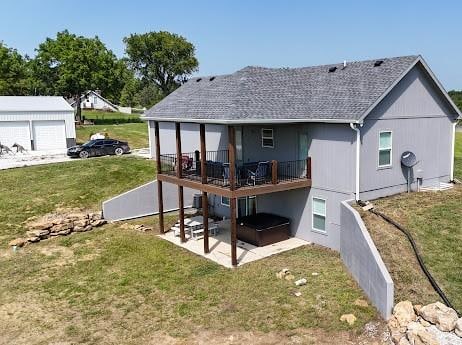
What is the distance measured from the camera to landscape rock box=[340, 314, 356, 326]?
11841 millimetres

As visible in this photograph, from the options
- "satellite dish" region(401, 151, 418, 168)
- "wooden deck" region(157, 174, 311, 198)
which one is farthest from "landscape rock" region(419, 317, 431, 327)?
"satellite dish" region(401, 151, 418, 168)

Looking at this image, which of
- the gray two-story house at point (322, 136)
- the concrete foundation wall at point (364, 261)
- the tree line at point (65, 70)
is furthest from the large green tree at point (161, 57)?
the concrete foundation wall at point (364, 261)

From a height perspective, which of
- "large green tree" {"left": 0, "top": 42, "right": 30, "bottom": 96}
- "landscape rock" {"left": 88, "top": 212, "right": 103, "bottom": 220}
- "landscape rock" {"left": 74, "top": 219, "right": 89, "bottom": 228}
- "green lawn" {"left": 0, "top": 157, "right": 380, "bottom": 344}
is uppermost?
"large green tree" {"left": 0, "top": 42, "right": 30, "bottom": 96}

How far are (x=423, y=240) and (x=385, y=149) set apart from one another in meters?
4.27

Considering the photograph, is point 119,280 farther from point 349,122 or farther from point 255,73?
point 255,73

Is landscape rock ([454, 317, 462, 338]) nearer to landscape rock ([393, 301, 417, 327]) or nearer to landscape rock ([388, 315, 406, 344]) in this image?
landscape rock ([393, 301, 417, 327])

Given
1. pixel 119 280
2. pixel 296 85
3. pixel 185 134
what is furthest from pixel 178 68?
pixel 119 280

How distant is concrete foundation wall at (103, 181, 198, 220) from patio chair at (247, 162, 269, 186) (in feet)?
24.0

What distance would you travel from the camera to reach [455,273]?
13227 millimetres

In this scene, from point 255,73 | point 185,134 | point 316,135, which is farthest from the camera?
point 185,134

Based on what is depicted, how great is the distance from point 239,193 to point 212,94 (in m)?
6.28

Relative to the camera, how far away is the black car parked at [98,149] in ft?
108

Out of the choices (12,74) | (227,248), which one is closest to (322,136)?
(227,248)

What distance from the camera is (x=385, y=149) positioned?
1766 cm
